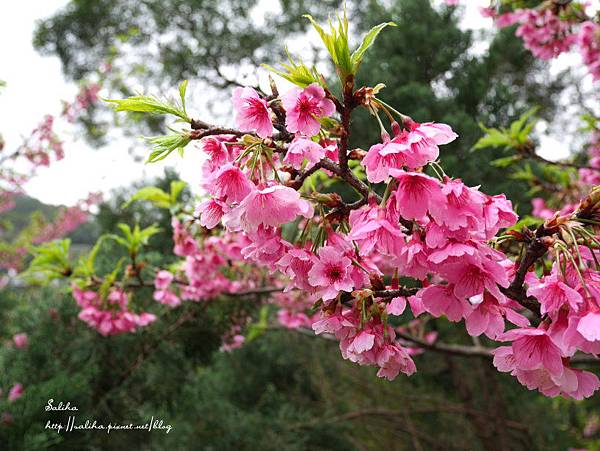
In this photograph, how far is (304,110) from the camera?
708mm

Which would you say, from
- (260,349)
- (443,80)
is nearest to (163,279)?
(443,80)

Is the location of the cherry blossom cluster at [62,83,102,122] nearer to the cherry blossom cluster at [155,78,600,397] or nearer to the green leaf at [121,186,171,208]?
the green leaf at [121,186,171,208]

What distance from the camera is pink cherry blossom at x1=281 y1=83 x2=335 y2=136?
69 cm

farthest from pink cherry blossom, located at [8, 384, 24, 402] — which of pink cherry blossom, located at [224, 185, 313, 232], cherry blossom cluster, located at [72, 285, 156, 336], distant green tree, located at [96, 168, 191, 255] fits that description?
pink cherry blossom, located at [224, 185, 313, 232]

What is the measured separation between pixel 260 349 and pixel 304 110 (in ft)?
12.8

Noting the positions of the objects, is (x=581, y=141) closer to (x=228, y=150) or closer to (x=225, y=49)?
(x=225, y=49)

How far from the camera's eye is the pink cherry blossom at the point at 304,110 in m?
0.69

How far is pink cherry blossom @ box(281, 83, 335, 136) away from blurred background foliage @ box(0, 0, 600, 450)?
79 cm

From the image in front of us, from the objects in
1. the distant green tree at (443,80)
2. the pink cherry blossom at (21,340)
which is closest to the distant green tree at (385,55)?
the distant green tree at (443,80)

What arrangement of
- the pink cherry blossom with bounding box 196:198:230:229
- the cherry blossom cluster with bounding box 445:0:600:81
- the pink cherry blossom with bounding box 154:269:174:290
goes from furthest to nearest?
the cherry blossom cluster with bounding box 445:0:600:81 → the pink cherry blossom with bounding box 154:269:174:290 → the pink cherry blossom with bounding box 196:198:230:229

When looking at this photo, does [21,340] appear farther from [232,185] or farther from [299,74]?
[299,74]

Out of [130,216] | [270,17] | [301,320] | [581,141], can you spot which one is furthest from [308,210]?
[581,141]

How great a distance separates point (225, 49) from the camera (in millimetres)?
5297

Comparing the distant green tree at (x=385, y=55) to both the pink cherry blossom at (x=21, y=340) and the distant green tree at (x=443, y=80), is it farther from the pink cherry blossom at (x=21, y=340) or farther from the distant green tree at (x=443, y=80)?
the pink cherry blossom at (x=21, y=340)
